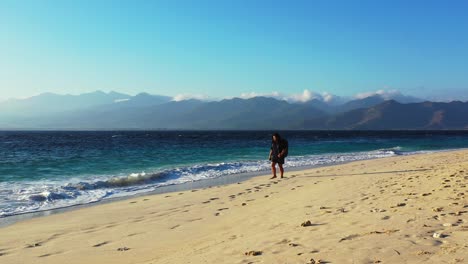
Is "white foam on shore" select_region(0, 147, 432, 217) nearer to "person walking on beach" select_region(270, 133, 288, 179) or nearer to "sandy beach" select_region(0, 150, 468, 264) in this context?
"sandy beach" select_region(0, 150, 468, 264)

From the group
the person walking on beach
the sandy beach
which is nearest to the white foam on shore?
the sandy beach

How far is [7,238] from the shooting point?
791 centimetres

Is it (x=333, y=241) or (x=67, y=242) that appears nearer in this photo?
(x=333, y=241)

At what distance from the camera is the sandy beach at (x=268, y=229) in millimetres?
5340

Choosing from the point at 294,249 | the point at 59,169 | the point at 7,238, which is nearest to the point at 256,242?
the point at 294,249

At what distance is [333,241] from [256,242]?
3.67 ft

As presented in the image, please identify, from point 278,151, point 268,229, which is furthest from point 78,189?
point 268,229

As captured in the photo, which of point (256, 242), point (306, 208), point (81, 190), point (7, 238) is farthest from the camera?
point (81, 190)

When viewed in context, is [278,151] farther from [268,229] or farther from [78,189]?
[268,229]

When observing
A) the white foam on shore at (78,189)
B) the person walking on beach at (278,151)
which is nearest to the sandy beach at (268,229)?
the white foam on shore at (78,189)

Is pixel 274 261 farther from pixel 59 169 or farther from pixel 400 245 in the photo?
pixel 59 169

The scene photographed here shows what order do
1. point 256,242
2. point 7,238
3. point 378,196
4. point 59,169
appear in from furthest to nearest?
point 59,169 → point 378,196 → point 7,238 → point 256,242

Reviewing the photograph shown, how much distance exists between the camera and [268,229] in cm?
721

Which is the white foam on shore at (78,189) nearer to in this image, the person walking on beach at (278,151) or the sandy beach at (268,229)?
the sandy beach at (268,229)
